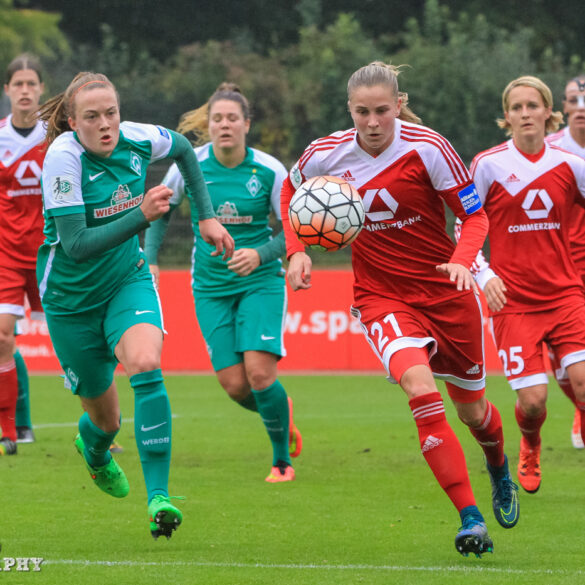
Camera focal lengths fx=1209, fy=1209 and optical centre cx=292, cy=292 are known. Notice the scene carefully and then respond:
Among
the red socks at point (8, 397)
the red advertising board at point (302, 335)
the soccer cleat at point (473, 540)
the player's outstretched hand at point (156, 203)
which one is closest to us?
the soccer cleat at point (473, 540)

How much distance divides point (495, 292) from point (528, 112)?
1.39 m

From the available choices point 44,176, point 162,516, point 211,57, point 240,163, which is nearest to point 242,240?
point 240,163

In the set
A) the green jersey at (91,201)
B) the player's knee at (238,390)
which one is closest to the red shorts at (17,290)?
the player's knee at (238,390)

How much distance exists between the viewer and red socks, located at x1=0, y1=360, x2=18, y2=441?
8836mm

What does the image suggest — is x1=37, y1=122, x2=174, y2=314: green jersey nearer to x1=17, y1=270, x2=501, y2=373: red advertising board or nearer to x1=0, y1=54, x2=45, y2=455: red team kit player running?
x1=0, y1=54, x2=45, y2=455: red team kit player running

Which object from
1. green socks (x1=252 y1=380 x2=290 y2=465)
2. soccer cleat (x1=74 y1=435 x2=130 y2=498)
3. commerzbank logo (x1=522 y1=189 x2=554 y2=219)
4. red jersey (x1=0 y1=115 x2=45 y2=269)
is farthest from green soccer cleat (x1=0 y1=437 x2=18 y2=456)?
commerzbank logo (x1=522 y1=189 x2=554 y2=219)

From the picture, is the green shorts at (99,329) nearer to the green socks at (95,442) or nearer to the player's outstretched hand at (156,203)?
the green socks at (95,442)

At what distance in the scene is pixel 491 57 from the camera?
2997 cm

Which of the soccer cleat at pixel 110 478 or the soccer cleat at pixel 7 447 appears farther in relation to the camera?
the soccer cleat at pixel 7 447

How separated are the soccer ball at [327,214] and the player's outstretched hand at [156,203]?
2.27 feet

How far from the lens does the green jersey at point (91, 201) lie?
227 inches

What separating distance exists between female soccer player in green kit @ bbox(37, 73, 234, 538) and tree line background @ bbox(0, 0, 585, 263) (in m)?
9.79

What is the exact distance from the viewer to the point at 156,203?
213 inches

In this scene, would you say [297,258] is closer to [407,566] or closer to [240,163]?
[407,566]
